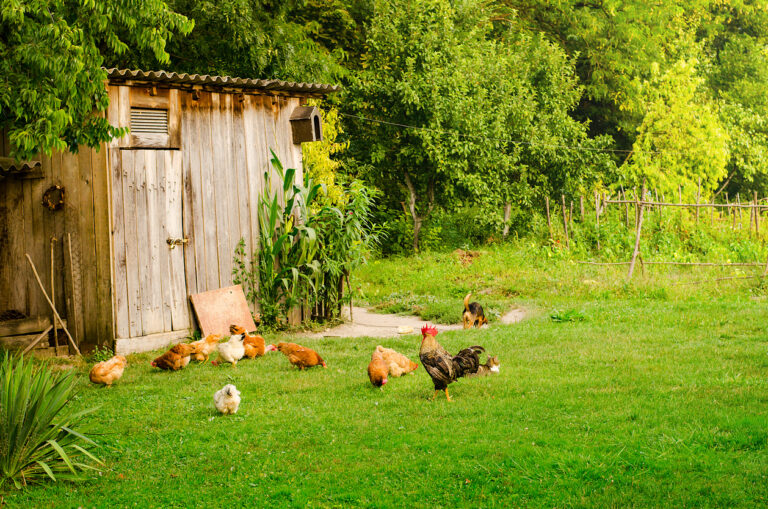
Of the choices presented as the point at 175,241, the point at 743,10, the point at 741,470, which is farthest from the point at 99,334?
Answer: the point at 743,10

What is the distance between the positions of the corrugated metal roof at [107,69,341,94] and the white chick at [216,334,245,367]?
12.8 feet

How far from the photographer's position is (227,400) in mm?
6883

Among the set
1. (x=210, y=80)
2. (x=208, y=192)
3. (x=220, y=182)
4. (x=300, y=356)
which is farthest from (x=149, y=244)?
(x=300, y=356)

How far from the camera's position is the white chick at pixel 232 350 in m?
9.03

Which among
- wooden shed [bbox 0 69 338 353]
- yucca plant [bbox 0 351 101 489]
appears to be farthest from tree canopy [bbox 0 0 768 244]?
yucca plant [bbox 0 351 101 489]

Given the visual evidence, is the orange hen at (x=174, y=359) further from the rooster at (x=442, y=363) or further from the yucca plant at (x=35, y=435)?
the rooster at (x=442, y=363)

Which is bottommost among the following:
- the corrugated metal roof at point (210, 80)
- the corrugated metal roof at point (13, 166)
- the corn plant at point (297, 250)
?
the corn plant at point (297, 250)

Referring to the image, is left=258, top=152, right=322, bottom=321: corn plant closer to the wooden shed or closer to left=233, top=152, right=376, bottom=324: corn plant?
left=233, top=152, right=376, bottom=324: corn plant

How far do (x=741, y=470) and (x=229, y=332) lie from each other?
7.51 metres

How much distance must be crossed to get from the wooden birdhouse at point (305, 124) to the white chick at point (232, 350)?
415 cm

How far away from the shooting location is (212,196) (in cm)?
1113

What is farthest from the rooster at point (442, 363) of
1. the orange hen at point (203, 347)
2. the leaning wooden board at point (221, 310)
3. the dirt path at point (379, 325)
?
the leaning wooden board at point (221, 310)

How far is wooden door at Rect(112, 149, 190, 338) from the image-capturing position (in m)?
10.1

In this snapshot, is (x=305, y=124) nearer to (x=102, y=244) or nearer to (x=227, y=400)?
(x=102, y=244)
